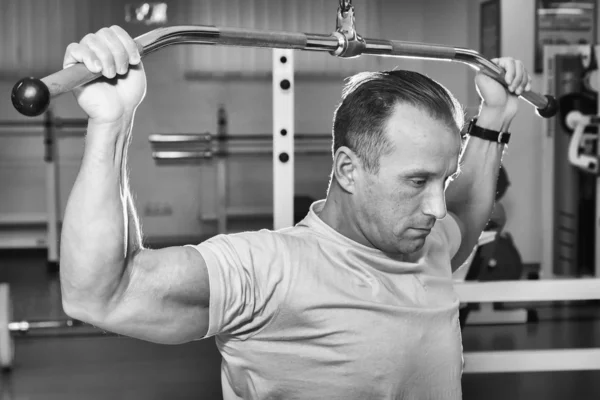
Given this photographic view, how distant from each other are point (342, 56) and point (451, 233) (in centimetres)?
39

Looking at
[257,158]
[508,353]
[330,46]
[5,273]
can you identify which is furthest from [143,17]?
[330,46]

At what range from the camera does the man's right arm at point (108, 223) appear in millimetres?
801

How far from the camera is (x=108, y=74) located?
0.80 metres

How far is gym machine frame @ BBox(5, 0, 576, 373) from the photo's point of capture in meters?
0.76

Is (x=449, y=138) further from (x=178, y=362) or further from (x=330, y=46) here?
(x=178, y=362)

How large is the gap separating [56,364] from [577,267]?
11.5 feet

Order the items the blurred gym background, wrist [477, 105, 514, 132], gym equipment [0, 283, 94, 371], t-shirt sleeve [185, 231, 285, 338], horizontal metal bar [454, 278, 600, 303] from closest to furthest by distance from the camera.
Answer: t-shirt sleeve [185, 231, 285, 338] < wrist [477, 105, 514, 132] < horizontal metal bar [454, 278, 600, 303] < gym equipment [0, 283, 94, 371] < the blurred gym background

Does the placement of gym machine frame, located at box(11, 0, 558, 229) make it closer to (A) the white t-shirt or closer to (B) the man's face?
(B) the man's face

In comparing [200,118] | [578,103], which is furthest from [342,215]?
[200,118]

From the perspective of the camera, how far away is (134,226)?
0.90 meters

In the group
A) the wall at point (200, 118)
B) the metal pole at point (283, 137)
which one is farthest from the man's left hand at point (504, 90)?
the wall at point (200, 118)

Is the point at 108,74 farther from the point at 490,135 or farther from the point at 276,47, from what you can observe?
the point at 490,135

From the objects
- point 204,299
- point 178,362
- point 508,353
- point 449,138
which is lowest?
point 178,362

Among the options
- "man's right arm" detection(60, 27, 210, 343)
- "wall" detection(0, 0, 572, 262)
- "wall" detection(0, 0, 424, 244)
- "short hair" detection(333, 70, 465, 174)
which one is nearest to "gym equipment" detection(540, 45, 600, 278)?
"wall" detection(0, 0, 572, 262)
